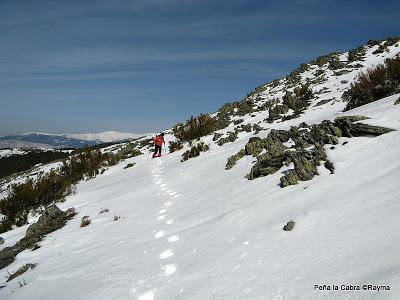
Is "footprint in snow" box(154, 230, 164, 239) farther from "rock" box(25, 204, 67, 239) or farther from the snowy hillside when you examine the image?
"rock" box(25, 204, 67, 239)

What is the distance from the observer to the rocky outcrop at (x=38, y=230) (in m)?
5.30

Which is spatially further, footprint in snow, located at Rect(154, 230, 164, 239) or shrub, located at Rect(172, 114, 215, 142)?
shrub, located at Rect(172, 114, 215, 142)

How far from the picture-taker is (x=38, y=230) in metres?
6.52

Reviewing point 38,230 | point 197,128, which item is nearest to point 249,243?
point 38,230

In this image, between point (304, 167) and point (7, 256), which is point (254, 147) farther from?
point (7, 256)

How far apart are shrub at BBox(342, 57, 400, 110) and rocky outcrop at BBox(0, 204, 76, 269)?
893 centimetres

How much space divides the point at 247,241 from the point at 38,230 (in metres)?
4.66

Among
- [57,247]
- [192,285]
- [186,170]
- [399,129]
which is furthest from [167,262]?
[186,170]

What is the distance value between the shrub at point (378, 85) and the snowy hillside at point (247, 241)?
3.79 meters

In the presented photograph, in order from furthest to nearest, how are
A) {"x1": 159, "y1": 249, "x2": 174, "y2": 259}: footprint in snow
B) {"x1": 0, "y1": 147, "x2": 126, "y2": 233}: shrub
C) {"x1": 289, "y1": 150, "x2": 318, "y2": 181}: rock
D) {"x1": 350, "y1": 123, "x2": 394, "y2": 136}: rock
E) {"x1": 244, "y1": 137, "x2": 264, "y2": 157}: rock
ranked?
{"x1": 0, "y1": 147, "x2": 126, "y2": 233}: shrub → {"x1": 244, "y1": 137, "x2": 264, "y2": 157}: rock → {"x1": 350, "y1": 123, "x2": 394, "y2": 136}: rock → {"x1": 289, "y1": 150, "x2": 318, "y2": 181}: rock → {"x1": 159, "y1": 249, "x2": 174, "y2": 259}: footprint in snow

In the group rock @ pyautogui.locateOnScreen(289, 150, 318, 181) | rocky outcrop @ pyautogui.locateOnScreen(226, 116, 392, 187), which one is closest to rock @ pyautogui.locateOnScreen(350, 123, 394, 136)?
rocky outcrop @ pyautogui.locateOnScreen(226, 116, 392, 187)

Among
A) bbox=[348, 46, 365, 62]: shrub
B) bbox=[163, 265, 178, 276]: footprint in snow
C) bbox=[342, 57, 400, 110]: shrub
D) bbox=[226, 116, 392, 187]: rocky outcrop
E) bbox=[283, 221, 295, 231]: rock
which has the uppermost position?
bbox=[348, 46, 365, 62]: shrub

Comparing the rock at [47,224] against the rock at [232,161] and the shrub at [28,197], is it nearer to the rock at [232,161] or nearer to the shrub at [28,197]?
the shrub at [28,197]

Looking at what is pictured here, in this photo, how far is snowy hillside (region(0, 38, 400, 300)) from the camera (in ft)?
8.48
